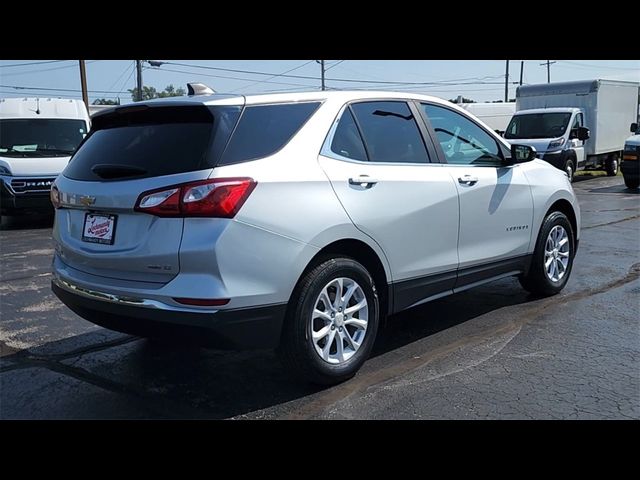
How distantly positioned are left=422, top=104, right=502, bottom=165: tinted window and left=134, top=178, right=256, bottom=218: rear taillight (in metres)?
2.01

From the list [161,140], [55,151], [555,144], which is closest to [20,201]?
[55,151]

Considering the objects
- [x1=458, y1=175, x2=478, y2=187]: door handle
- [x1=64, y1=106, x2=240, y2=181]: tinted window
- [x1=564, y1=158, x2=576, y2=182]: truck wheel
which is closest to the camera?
[x1=64, y1=106, x2=240, y2=181]: tinted window

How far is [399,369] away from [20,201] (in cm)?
950

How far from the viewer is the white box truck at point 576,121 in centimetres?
1805

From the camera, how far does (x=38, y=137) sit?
12.4 meters

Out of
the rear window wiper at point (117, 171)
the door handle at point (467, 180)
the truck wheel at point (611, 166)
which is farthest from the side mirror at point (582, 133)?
the rear window wiper at point (117, 171)

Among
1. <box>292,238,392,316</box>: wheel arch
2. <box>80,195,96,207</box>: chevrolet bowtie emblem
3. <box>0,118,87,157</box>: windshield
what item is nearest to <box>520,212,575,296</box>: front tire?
<box>292,238,392,316</box>: wheel arch

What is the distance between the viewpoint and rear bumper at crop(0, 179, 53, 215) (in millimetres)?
11328

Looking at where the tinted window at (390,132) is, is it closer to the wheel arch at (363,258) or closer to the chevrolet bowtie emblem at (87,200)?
the wheel arch at (363,258)

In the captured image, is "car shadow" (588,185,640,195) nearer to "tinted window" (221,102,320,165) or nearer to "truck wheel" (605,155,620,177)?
"truck wheel" (605,155,620,177)
